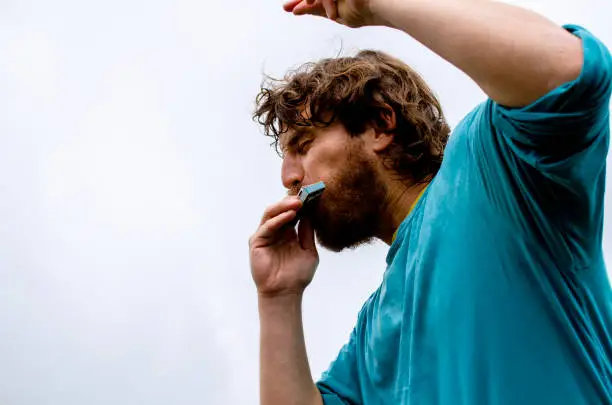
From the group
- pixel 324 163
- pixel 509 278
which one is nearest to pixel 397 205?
pixel 324 163

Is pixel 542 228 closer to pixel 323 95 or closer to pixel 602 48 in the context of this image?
pixel 602 48

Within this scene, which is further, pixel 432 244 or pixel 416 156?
pixel 416 156

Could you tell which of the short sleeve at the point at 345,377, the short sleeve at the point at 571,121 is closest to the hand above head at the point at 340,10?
the short sleeve at the point at 571,121

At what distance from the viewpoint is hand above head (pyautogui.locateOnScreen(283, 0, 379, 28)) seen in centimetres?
343

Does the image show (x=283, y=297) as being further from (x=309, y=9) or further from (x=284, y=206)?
(x=309, y=9)

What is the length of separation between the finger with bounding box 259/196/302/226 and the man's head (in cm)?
14

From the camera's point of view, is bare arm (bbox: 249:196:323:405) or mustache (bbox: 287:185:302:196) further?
mustache (bbox: 287:185:302:196)

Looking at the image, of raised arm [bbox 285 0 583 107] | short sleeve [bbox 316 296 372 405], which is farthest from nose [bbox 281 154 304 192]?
raised arm [bbox 285 0 583 107]

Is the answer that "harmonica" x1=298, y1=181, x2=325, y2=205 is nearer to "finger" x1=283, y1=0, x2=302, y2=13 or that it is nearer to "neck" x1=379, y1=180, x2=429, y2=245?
"neck" x1=379, y1=180, x2=429, y2=245

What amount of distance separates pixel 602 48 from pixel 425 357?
1.64 metres

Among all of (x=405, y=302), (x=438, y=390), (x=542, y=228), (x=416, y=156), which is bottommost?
(x=438, y=390)

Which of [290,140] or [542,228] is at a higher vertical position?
[290,140]

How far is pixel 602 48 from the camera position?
2.76 metres

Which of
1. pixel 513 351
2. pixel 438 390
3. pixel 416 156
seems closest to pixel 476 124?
pixel 513 351
